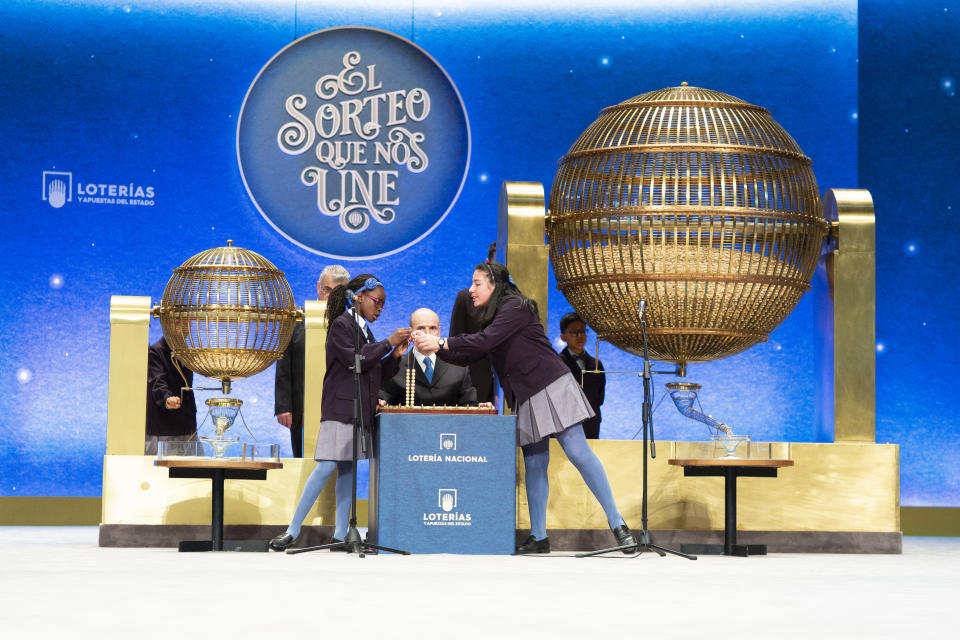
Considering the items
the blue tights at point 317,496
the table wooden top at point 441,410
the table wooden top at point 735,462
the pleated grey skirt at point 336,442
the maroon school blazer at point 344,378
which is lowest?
the blue tights at point 317,496

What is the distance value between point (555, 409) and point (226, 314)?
6.56 ft

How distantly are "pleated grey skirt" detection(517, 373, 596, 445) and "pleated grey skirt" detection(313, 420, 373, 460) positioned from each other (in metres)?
0.89

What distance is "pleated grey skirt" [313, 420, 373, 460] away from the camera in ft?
23.2

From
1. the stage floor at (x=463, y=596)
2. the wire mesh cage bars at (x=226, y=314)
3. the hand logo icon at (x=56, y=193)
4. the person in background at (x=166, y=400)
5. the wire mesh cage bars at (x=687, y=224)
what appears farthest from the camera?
the hand logo icon at (x=56, y=193)

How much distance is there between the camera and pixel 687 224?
7.19 m

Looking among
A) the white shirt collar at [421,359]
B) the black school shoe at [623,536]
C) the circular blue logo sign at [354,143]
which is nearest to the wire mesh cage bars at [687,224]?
the white shirt collar at [421,359]

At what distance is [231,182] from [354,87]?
1.23m

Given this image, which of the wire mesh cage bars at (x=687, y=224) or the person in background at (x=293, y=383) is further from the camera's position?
the person in background at (x=293, y=383)

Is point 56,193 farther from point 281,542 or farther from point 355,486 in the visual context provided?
point 355,486

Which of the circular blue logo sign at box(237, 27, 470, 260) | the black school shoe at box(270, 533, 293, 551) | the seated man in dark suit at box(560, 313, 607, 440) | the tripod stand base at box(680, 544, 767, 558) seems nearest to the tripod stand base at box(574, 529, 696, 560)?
the tripod stand base at box(680, 544, 767, 558)

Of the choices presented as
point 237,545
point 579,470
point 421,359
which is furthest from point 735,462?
point 237,545

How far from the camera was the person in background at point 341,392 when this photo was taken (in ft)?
23.0

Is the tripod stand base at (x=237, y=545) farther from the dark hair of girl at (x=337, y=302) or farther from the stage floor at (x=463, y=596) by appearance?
the dark hair of girl at (x=337, y=302)

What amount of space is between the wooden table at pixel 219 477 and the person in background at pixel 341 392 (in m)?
0.21
